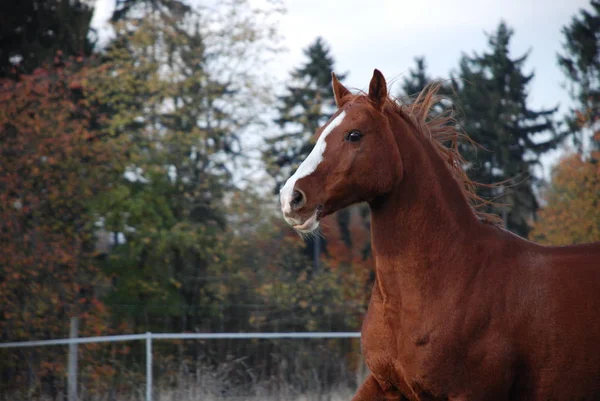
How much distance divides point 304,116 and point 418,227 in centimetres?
1417

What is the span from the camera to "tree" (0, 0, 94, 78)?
58.5 feet

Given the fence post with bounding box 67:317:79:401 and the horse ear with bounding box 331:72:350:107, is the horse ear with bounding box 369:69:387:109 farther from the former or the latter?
the fence post with bounding box 67:317:79:401

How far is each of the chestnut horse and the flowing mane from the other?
3 cm

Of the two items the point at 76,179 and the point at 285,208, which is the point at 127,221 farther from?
the point at 285,208

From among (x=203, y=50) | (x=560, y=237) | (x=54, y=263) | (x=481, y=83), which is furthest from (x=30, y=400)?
(x=481, y=83)

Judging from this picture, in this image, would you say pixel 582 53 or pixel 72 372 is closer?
pixel 72 372

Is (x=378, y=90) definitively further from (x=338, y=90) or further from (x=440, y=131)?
(x=440, y=131)

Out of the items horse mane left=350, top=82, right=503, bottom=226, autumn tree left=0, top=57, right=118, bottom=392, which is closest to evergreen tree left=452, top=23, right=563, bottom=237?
autumn tree left=0, top=57, right=118, bottom=392

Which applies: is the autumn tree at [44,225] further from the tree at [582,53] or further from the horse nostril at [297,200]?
the tree at [582,53]

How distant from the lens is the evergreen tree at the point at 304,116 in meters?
16.8

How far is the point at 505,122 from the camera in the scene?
27.9m

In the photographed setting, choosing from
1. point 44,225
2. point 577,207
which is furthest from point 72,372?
point 577,207

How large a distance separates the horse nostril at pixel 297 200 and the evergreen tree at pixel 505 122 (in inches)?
917

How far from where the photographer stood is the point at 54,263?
11.5 metres
